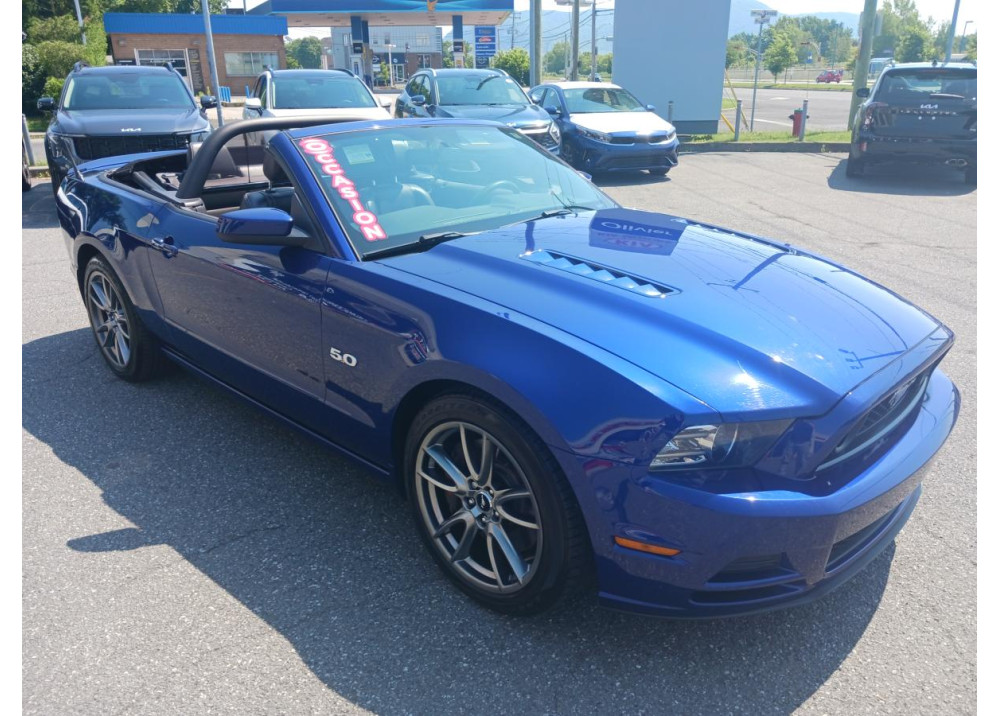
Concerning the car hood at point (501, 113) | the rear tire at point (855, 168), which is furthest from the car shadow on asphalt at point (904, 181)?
the car hood at point (501, 113)

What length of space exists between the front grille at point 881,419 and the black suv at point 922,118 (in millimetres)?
10032

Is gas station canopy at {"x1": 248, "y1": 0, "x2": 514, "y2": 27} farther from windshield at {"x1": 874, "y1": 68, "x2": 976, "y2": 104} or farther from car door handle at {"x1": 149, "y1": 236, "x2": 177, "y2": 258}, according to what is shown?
car door handle at {"x1": 149, "y1": 236, "x2": 177, "y2": 258}

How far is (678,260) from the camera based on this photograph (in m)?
3.03

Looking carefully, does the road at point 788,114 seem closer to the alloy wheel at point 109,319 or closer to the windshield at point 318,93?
the windshield at point 318,93

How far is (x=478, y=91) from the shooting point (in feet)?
42.2

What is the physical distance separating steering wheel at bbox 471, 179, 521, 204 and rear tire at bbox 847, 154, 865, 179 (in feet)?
32.7

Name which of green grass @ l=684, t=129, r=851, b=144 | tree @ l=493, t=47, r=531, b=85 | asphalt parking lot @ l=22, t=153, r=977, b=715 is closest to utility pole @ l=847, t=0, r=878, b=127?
green grass @ l=684, t=129, r=851, b=144

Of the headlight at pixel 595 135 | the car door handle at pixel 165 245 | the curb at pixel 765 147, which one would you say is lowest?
the curb at pixel 765 147

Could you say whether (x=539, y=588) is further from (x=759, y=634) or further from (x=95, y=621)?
(x=95, y=621)

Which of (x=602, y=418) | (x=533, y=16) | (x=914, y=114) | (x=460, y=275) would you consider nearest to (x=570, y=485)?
(x=602, y=418)

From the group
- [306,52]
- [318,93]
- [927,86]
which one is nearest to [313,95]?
[318,93]

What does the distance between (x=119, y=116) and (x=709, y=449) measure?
9.88 metres

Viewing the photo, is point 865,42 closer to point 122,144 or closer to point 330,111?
point 330,111

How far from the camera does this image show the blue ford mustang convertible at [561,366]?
214 centimetres
